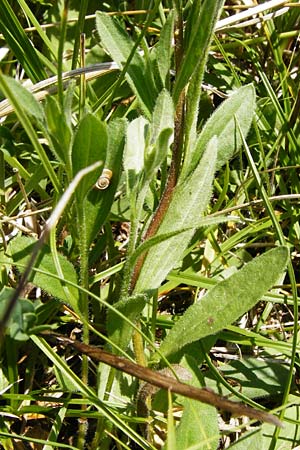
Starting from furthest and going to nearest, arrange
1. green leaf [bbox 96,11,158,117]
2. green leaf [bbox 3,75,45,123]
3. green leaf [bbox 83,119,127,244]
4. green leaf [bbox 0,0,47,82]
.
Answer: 1. green leaf [bbox 0,0,47,82]
2. green leaf [bbox 96,11,158,117]
3. green leaf [bbox 83,119,127,244]
4. green leaf [bbox 3,75,45,123]

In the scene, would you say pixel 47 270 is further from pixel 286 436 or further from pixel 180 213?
pixel 286 436

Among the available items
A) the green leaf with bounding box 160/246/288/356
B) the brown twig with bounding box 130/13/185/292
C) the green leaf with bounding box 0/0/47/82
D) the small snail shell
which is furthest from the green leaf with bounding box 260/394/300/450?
the green leaf with bounding box 0/0/47/82

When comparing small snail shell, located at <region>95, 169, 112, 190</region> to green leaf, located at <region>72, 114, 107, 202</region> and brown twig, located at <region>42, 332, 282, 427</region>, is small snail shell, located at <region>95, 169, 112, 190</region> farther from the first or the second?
brown twig, located at <region>42, 332, 282, 427</region>

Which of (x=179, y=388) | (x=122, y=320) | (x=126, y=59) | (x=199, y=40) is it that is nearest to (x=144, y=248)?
(x=122, y=320)

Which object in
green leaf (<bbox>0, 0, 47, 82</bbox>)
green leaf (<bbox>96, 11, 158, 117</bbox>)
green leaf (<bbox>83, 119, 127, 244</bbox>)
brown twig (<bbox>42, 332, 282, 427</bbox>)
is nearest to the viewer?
brown twig (<bbox>42, 332, 282, 427</bbox>)

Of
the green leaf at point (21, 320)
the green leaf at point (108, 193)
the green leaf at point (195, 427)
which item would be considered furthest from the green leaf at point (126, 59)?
the green leaf at point (195, 427)

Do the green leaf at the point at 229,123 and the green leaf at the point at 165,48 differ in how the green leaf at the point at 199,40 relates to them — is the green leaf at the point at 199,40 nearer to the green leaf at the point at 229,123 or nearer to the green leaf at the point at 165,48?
the green leaf at the point at 165,48
